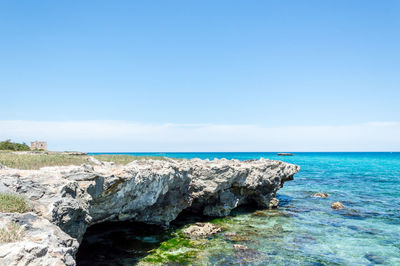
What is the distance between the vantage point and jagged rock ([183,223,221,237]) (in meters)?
19.8

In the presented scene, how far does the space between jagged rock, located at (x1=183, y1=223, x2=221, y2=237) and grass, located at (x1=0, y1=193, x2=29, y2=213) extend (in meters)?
13.7

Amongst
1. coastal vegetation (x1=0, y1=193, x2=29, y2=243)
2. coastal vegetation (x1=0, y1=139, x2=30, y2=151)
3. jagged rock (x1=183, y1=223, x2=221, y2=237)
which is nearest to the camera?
coastal vegetation (x1=0, y1=193, x2=29, y2=243)

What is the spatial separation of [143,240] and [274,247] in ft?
29.5

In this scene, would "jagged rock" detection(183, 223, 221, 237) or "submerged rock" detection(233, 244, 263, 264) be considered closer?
"submerged rock" detection(233, 244, 263, 264)

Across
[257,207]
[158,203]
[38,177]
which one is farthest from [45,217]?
[257,207]

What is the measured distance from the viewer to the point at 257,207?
2966 cm

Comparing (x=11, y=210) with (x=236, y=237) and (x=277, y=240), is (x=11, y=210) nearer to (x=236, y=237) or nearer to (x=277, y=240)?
(x=236, y=237)

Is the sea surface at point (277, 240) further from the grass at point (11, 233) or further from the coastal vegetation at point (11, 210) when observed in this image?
the grass at point (11, 233)

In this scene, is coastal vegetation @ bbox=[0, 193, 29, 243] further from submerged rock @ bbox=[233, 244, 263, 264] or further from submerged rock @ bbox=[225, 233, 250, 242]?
submerged rock @ bbox=[225, 233, 250, 242]

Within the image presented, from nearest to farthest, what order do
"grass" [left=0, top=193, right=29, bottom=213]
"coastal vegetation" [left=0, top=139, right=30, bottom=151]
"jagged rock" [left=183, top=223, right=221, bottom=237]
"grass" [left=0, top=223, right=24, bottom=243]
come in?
"grass" [left=0, top=223, right=24, bottom=243], "grass" [left=0, top=193, right=29, bottom=213], "jagged rock" [left=183, top=223, right=221, bottom=237], "coastal vegetation" [left=0, top=139, right=30, bottom=151]

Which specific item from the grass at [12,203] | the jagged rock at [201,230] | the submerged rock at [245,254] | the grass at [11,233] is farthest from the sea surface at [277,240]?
the grass at [11,233]

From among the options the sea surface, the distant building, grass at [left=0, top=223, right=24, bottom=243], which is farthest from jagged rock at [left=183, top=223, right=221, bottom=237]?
the distant building

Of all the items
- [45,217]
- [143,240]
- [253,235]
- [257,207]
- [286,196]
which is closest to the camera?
[45,217]

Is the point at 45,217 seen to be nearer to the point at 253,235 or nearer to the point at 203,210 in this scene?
the point at 253,235
